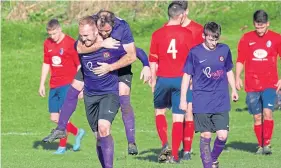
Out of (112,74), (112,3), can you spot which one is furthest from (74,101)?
(112,3)

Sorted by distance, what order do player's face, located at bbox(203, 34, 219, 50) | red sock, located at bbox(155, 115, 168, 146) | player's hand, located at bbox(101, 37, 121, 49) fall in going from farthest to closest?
red sock, located at bbox(155, 115, 168, 146), player's face, located at bbox(203, 34, 219, 50), player's hand, located at bbox(101, 37, 121, 49)

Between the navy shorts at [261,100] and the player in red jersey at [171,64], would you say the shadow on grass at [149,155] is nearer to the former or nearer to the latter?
the player in red jersey at [171,64]

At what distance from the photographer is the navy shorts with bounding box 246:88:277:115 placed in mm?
17781

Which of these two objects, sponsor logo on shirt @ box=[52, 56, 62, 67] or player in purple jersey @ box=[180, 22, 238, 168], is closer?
player in purple jersey @ box=[180, 22, 238, 168]

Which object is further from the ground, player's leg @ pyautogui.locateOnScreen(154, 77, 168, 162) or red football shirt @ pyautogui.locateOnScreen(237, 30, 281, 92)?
red football shirt @ pyautogui.locateOnScreen(237, 30, 281, 92)

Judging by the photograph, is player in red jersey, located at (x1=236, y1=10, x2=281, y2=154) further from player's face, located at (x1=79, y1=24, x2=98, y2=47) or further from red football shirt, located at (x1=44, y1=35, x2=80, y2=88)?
player's face, located at (x1=79, y1=24, x2=98, y2=47)

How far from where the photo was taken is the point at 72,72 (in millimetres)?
18891

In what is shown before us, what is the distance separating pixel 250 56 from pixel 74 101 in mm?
4449

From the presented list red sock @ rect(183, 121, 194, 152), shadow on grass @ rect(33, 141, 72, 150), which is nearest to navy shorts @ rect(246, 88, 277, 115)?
red sock @ rect(183, 121, 194, 152)

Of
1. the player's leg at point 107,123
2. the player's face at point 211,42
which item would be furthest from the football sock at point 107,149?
the player's face at point 211,42

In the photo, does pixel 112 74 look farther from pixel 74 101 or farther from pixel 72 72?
pixel 72 72

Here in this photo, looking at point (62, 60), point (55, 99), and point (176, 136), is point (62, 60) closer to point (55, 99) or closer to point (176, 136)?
point (55, 99)

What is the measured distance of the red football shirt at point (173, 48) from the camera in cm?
1631

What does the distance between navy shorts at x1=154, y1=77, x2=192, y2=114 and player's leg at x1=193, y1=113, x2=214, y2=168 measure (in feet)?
6.95
